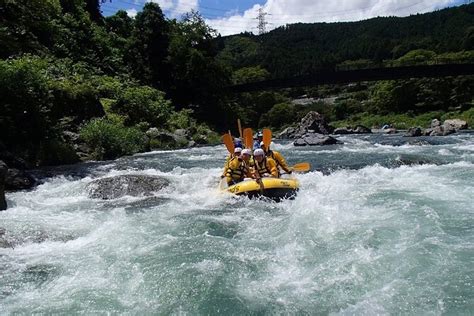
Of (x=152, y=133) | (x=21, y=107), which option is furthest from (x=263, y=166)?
(x=152, y=133)

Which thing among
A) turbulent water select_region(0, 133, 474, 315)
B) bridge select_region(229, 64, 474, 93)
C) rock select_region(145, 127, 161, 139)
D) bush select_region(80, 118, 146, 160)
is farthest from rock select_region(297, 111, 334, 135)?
turbulent water select_region(0, 133, 474, 315)

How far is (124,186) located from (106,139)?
24.8 ft

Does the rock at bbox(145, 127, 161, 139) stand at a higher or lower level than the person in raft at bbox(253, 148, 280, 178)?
higher

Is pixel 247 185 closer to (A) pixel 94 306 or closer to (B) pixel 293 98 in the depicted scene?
(A) pixel 94 306

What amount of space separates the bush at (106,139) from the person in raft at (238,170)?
825 cm

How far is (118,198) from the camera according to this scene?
9703mm

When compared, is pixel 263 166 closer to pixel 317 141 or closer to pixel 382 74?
pixel 317 141

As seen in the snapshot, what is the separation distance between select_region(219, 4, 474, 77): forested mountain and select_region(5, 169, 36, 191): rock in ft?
174

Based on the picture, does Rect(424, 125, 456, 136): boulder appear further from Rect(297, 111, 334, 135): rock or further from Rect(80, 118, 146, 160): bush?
Rect(80, 118, 146, 160): bush

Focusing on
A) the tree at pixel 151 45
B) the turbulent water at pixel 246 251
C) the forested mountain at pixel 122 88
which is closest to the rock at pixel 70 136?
the forested mountain at pixel 122 88

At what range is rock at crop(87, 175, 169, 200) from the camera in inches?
391

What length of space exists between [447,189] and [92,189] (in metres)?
7.50

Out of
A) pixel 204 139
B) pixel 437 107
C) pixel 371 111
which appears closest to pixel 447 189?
pixel 204 139

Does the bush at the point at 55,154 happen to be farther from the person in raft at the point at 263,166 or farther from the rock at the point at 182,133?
the rock at the point at 182,133
